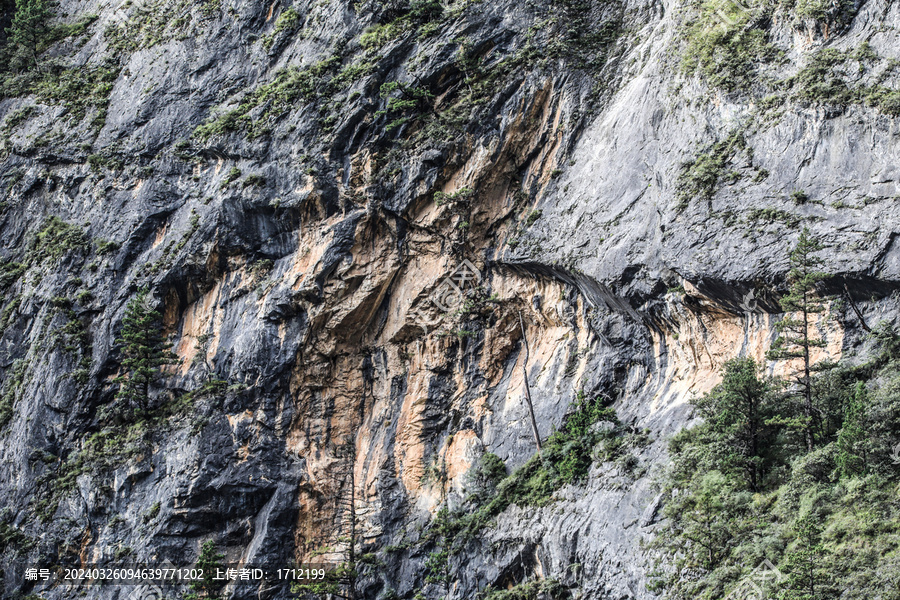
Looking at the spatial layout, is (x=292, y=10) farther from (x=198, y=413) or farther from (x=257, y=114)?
(x=198, y=413)

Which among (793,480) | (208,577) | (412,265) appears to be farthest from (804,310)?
(208,577)

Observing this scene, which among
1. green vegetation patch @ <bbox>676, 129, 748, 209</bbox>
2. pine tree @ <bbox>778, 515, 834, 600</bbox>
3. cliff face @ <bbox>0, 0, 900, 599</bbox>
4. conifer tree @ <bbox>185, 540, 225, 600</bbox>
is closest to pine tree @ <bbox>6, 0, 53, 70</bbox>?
cliff face @ <bbox>0, 0, 900, 599</bbox>

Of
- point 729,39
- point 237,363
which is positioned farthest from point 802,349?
point 237,363

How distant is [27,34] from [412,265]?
31343mm

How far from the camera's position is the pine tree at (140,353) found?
29797mm

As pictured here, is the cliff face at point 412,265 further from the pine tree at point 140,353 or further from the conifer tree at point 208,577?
the conifer tree at point 208,577

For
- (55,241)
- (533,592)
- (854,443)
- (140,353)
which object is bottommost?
(533,592)

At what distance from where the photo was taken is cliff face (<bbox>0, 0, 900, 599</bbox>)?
856 inches

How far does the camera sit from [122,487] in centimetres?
2814

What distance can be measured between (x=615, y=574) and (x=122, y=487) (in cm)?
1912

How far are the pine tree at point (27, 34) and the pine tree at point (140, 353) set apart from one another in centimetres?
2267

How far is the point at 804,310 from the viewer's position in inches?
728

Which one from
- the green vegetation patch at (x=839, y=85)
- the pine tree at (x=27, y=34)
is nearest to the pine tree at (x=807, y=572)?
the green vegetation patch at (x=839, y=85)

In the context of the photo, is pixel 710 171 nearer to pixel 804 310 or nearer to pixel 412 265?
pixel 804 310
